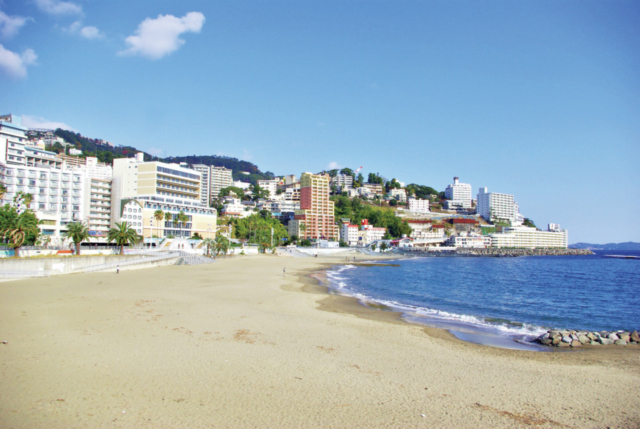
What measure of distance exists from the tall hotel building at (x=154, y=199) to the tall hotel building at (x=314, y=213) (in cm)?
5392

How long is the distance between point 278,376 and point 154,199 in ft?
252

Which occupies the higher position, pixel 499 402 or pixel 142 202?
pixel 142 202

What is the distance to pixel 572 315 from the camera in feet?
75.3

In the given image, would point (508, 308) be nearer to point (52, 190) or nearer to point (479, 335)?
point (479, 335)

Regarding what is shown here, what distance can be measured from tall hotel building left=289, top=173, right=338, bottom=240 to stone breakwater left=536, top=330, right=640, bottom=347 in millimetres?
121721

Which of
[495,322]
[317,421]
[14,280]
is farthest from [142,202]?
[317,421]

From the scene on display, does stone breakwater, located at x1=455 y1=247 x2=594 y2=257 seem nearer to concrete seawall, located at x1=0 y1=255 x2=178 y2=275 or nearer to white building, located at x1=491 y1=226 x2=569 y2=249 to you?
white building, located at x1=491 y1=226 x2=569 y2=249

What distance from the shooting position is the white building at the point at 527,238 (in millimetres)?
167675

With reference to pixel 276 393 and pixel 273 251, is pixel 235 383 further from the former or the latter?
pixel 273 251

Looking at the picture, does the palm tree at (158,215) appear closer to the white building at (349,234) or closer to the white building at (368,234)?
the white building at (349,234)

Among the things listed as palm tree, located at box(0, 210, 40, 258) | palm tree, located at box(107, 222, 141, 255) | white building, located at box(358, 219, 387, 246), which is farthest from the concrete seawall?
white building, located at box(358, 219, 387, 246)

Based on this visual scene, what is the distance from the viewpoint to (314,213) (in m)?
144

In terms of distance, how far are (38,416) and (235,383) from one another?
150 inches

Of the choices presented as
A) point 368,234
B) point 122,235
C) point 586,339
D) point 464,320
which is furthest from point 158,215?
point 368,234
